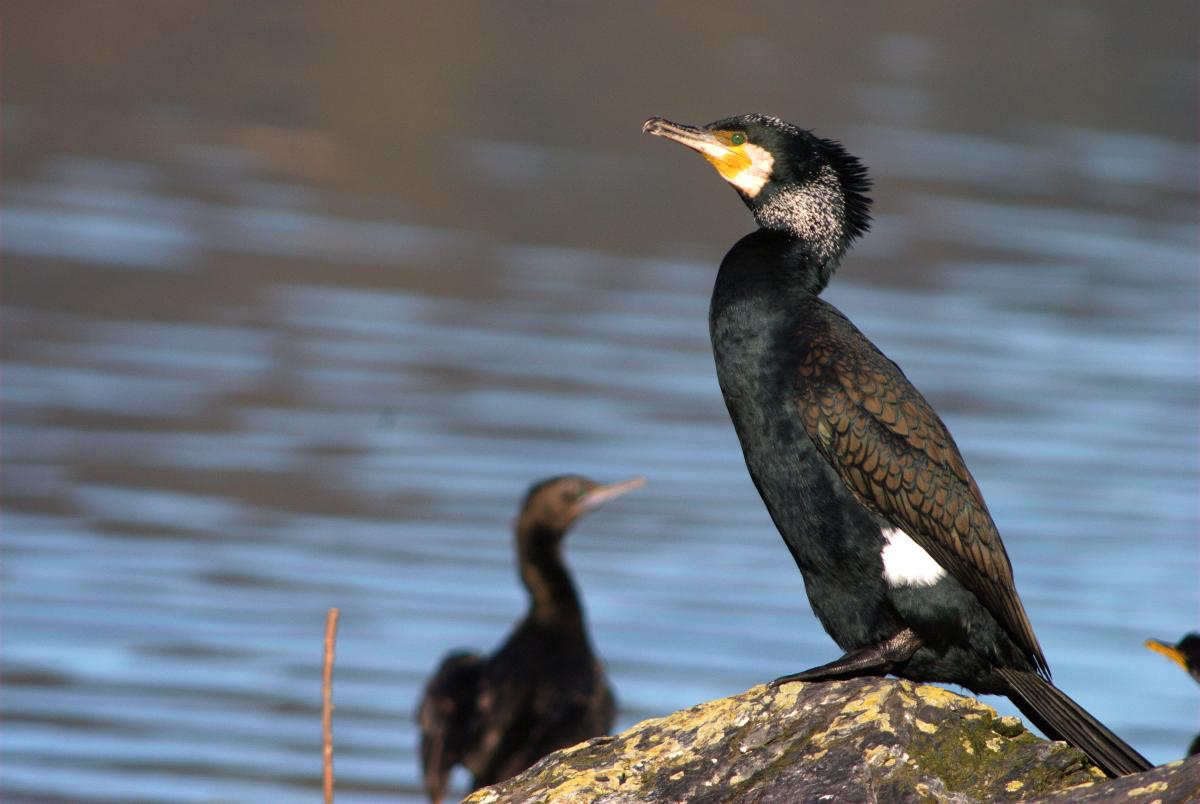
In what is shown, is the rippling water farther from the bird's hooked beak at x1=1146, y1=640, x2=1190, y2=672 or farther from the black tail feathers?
the black tail feathers

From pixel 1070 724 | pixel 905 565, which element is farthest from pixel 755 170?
pixel 1070 724

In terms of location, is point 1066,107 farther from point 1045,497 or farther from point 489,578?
point 489,578

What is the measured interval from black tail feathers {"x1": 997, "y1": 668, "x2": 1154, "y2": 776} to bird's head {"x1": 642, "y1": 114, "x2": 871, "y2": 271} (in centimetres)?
110

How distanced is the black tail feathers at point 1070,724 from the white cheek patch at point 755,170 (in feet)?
4.23

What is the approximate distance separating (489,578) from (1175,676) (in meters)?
3.29

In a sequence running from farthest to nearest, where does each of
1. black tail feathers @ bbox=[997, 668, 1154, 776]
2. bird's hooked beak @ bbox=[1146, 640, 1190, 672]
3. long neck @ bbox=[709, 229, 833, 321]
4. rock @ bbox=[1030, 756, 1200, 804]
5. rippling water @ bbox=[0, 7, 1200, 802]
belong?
rippling water @ bbox=[0, 7, 1200, 802] < bird's hooked beak @ bbox=[1146, 640, 1190, 672] < long neck @ bbox=[709, 229, 833, 321] < black tail feathers @ bbox=[997, 668, 1154, 776] < rock @ bbox=[1030, 756, 1200, 804]

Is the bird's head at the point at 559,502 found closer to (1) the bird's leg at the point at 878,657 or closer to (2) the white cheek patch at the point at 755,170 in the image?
(2) the white cheek patch at the point at 755,170

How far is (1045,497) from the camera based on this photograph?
11.6 metres

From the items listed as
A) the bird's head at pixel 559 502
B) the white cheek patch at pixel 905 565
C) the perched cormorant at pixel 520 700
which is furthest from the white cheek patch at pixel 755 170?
the bird's head at pixel 559 502

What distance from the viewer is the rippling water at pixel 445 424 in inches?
360

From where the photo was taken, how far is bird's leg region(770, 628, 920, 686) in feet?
14.5

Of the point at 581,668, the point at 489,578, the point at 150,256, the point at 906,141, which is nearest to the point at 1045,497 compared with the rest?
the point at 489,578

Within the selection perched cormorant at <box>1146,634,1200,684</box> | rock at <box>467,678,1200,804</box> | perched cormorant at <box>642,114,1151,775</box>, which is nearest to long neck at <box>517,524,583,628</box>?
perched cormorant at <box>1146,634,1200,684</box>

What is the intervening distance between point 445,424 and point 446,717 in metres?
5.00
